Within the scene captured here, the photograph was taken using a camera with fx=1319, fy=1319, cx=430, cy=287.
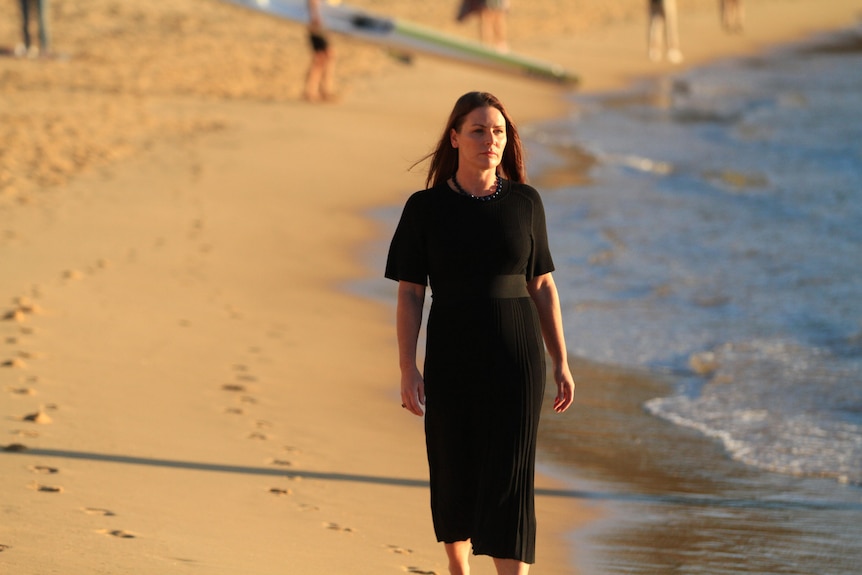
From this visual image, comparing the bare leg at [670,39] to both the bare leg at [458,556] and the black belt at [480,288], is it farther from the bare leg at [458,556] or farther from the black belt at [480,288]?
the bare leg at [458,556]

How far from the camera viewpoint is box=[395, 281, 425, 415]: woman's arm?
3.55m

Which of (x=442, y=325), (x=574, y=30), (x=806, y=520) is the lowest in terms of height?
(x=806, y=520)

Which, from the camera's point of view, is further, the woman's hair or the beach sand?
the beach sand

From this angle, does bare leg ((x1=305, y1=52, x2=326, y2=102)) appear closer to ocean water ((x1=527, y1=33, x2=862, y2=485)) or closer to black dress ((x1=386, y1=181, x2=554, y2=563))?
ocean water ((x1=527, y1=33, x2=862, y2=485))

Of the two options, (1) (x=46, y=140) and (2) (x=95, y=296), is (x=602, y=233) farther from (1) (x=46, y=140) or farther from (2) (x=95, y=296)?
(1) (x=46, y=140)

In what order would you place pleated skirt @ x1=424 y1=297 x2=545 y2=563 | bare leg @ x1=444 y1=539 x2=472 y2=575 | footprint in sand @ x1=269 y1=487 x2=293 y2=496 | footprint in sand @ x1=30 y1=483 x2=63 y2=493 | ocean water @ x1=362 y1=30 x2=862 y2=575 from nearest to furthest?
pleated skirt @ x1=424 y1=297 x2=545 y2=563
bare leg @ x1=444 y1=539 x2=472 y2=575
footprint in sand @ x1=30 y1=483 x2=63 y2=493
footprint in sand @ x1=269 y1=487 x2=293 y2=496
ocean water @ x1=362 y1=30 x2=862 y2=575

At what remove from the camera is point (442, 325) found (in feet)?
11.5

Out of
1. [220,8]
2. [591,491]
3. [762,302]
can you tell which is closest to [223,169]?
[762,302]

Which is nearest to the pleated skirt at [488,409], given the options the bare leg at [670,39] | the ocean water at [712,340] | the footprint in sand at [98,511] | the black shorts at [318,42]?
the ocean water at [712,340]


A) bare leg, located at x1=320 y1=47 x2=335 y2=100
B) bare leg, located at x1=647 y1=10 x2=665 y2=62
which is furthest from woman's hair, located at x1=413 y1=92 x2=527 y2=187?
bare leg, located at x1=647 y1=10 x2=665 y2=62

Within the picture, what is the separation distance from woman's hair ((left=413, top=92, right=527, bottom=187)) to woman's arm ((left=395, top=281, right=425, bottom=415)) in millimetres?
324

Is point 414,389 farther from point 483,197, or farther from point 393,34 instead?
point 393,34

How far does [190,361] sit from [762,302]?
Result: 13.9 ft

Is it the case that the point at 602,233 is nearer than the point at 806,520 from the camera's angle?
No
